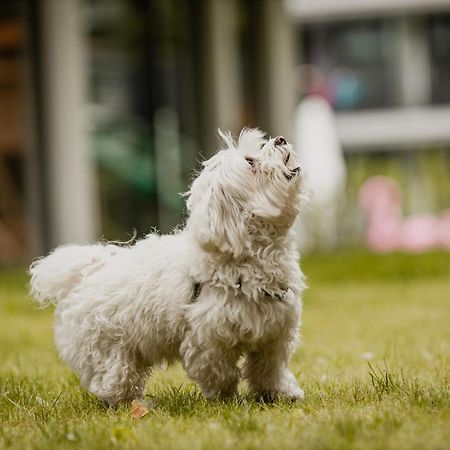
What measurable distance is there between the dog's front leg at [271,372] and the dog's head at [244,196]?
21.8 inches

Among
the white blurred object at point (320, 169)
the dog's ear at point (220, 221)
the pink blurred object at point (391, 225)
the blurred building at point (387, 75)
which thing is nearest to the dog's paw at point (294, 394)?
the dog's ear at point (220, 221)

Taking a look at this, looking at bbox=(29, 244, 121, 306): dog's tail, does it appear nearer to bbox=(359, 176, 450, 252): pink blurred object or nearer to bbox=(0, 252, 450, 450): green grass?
bbox=(0, 252, 450, 450): green grass

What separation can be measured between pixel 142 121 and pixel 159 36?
1416 mm

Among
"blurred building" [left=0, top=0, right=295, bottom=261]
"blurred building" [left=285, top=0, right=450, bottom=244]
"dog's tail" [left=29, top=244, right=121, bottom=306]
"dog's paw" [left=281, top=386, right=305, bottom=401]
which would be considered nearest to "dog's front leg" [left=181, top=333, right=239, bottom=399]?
"dog's paw" [left=281, top=386, right=305, bottom=401]

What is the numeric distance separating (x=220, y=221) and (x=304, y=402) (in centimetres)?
97

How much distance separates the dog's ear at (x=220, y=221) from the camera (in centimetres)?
546

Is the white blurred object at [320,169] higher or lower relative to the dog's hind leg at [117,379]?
higher

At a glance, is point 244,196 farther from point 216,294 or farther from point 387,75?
point 387,75

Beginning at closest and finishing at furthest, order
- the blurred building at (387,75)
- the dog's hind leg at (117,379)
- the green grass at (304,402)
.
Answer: the green grass at (304,402) < the dog's hind leg at (117,379) < the blurred building at (387,75)

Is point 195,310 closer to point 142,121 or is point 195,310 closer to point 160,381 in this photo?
point 160,381

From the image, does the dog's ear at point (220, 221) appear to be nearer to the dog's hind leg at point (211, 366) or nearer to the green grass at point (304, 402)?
the dog's hind leg at point (211, 366)

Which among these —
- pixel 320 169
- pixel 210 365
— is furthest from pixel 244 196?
pixel 320 169

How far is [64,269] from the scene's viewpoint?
6.28 metres

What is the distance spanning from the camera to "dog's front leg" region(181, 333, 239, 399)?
5.55m
